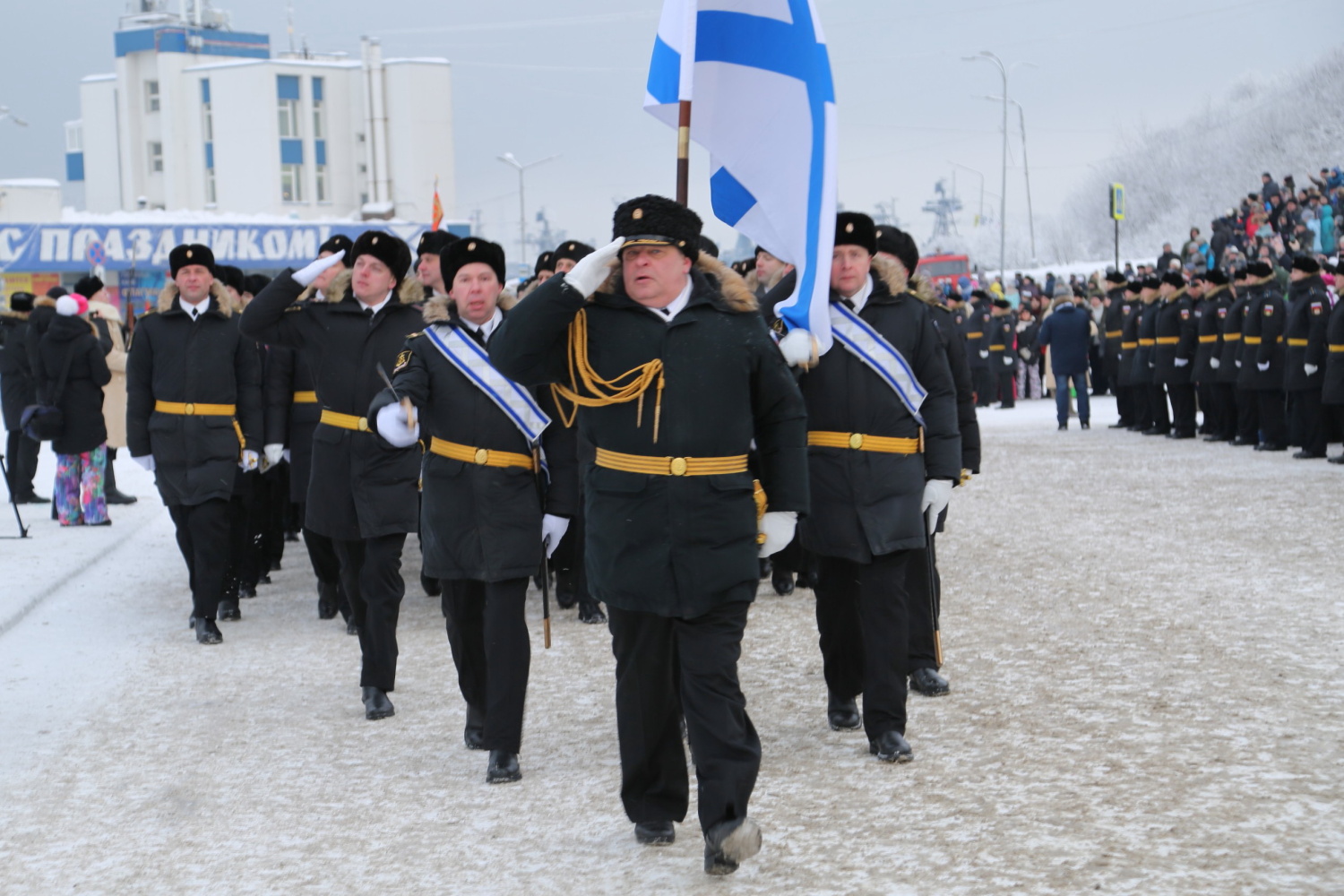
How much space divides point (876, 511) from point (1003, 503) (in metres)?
8.13

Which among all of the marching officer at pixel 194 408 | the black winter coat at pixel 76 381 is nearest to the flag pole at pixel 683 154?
the marching officer at pixel 194 408

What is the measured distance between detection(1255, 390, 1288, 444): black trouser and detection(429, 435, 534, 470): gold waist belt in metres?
13.6

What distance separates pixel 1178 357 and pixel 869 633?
1504 centimetres

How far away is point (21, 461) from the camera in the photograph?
1518cm

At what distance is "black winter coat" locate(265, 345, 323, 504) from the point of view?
913cm

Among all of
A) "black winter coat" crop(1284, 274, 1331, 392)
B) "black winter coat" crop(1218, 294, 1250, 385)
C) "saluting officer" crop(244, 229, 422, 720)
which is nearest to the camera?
"saluting officer" crop(244, 229, 422, 720)

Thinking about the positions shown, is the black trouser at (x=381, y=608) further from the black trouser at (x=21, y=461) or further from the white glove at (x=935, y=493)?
the black trouser at (x=21, y=461)

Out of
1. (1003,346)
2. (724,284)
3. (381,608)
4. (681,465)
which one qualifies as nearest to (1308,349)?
(1003,346)

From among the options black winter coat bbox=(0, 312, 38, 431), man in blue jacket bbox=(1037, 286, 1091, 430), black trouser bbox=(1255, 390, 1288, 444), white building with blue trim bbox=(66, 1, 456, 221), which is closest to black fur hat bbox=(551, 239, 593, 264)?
black winter coat bbox=(0, 312, 38, 431)

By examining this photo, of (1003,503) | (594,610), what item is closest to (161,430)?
(594,610)

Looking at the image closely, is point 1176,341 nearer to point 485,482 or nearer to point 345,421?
Result: point 345,421

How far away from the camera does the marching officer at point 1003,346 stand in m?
27.4

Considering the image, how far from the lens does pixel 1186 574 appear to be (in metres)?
9.66

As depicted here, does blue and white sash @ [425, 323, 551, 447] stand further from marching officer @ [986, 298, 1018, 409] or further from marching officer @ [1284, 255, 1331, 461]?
marching officer @ [986, 298, 1018, 409]
